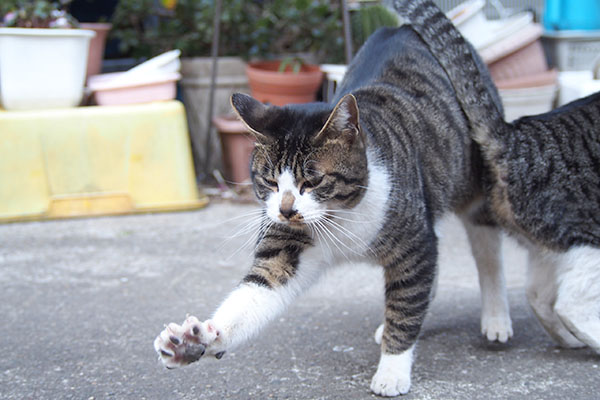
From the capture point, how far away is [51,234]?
3928 millimetres

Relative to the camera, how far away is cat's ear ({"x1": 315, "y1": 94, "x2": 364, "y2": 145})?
77.3 inches

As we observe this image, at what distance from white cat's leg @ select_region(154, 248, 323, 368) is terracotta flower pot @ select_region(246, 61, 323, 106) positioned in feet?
8.95

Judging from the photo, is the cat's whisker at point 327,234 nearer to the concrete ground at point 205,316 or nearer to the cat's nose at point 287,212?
the cat's nose at point 287,212

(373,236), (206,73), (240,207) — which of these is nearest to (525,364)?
(373,236)

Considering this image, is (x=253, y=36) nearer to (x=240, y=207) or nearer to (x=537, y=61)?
(x=240, y=207)

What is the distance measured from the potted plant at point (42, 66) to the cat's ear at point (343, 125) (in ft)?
8.75

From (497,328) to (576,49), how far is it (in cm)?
282

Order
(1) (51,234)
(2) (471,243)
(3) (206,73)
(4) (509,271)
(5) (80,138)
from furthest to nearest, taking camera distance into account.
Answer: (3) (206,73) < (5) (80,138) < (1) (51,234) < (4) (509,271) < (2) (471,243)

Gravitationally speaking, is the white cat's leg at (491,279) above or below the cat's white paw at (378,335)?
above

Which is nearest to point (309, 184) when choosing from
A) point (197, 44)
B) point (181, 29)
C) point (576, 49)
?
point (576, 49)

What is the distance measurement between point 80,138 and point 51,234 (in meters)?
0.66

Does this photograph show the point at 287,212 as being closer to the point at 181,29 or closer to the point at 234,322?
the point at 234,322

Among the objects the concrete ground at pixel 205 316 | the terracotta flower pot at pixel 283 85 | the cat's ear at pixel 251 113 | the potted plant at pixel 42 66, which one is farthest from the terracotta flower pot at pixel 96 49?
the cat's ear at pixel 251 113

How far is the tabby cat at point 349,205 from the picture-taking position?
1.99 meters
